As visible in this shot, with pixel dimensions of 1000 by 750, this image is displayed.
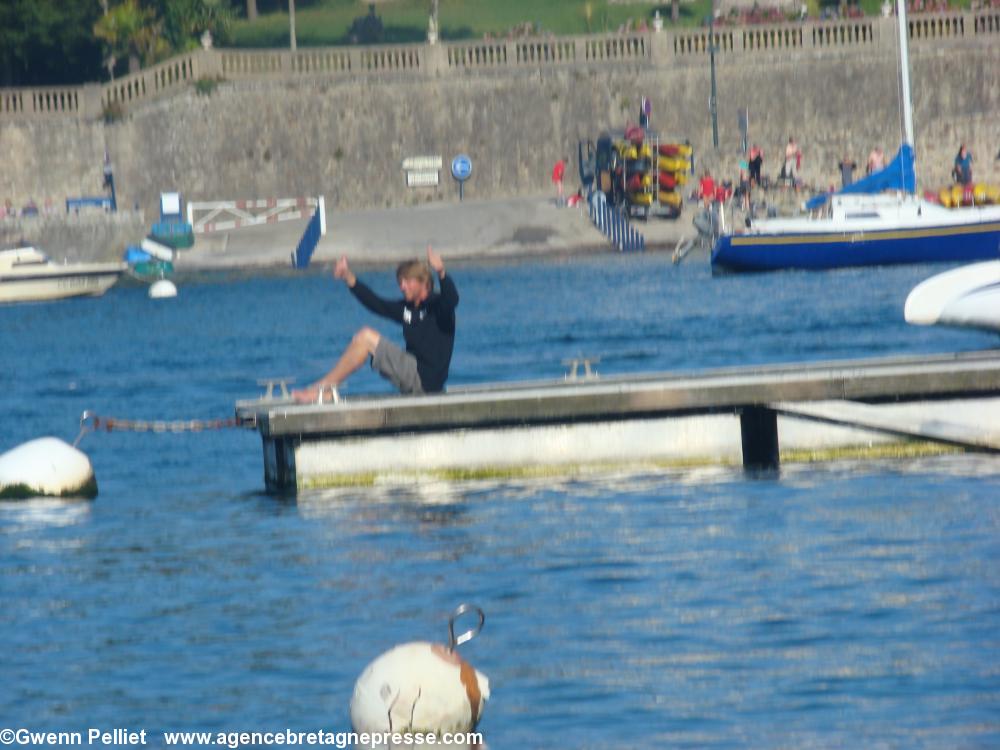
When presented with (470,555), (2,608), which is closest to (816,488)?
(470,555)

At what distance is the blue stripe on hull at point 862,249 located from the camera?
41.8m

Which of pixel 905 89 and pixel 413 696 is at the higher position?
pixel 905 89

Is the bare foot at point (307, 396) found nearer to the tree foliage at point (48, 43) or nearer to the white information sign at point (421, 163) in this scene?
the white information sign at point (421, 163)

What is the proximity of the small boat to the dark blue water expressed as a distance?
7.03ft

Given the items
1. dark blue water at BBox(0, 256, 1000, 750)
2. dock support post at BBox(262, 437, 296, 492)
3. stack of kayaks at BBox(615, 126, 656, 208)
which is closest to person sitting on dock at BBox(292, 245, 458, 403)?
dock support post at BBox(262, 437, 296, 492)

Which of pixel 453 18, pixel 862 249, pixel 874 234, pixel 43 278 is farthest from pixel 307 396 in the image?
pixel 453 18

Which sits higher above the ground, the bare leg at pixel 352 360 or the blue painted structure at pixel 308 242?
the blue painted structure at pixel 308 242

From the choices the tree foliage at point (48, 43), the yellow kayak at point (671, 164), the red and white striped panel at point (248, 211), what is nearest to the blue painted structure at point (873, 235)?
the yellow kayak at point (671, 164)

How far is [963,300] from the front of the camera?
17516mm

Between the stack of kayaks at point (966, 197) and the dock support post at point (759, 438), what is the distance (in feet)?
97.3

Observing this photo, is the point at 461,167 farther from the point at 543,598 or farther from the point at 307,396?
the point at 543,598

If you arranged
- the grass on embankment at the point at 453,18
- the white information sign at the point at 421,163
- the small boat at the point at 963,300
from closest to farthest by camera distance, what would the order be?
the small boat at the point at 963,300
the white information sign at the point at 421,163
the grass on embankment at the point at 453,18

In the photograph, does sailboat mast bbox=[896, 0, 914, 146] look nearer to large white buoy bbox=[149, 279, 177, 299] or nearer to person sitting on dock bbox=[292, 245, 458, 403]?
large white buoy bbox=[149, 279, 177, 299]

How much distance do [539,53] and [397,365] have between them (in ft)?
142
